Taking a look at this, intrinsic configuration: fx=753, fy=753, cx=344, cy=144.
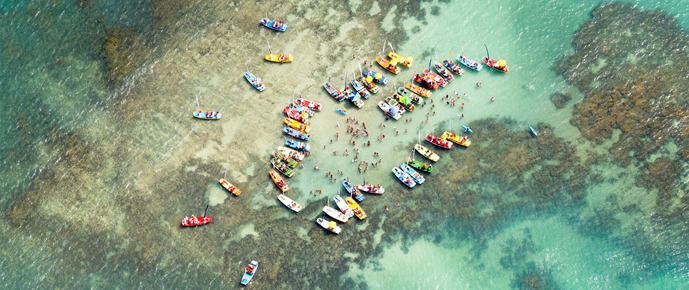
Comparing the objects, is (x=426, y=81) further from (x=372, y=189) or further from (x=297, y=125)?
(x=297, y=125)

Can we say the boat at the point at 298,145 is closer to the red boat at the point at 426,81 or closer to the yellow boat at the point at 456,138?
the yellow boat at the point at 456,138

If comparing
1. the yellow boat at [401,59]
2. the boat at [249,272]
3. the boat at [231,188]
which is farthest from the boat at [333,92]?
the boat at [249,272]

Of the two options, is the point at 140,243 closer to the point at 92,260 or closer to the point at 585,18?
the point at 92,260

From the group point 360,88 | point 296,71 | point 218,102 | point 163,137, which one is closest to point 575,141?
point 360,88

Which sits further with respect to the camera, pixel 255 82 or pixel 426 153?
pixel 255 82

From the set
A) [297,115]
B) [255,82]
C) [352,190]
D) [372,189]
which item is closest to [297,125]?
[297,115]

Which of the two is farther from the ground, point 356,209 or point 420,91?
point 420,91

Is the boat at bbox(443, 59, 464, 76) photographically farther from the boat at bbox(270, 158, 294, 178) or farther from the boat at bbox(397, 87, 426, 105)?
the boat at bbox(270, 158, 294, 178)
